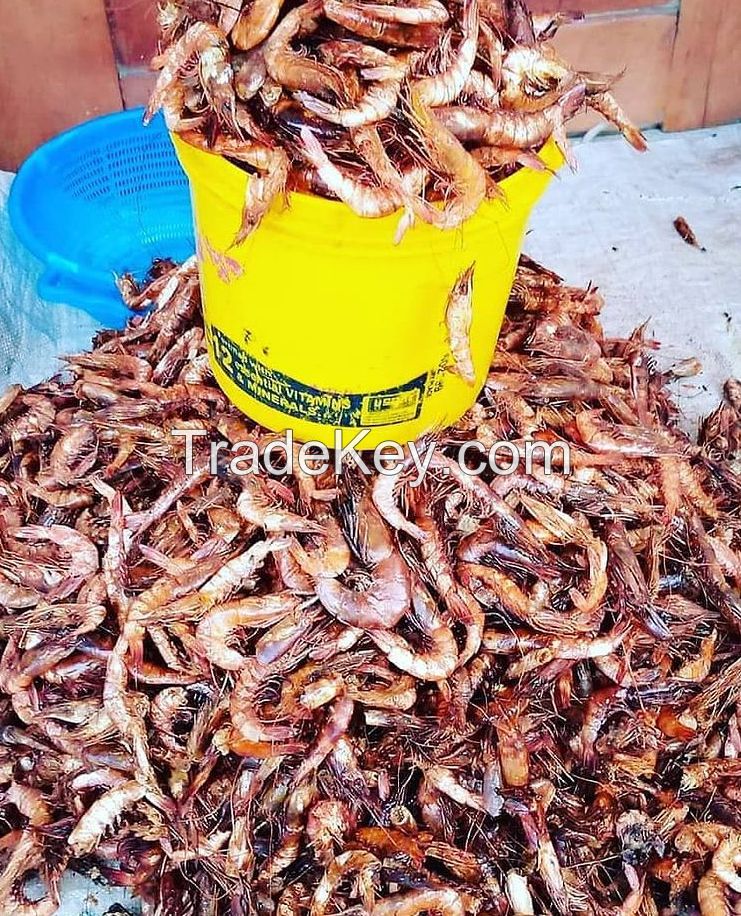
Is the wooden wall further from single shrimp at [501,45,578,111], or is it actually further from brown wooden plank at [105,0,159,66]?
single shrimp at [501,45,578,111]

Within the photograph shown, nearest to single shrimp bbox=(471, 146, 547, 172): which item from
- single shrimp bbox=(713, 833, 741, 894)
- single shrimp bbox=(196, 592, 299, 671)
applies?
single shrimp bbox=(196, 592, 299, 671)

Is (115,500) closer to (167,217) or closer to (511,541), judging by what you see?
(511,541)

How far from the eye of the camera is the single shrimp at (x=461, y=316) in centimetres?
153

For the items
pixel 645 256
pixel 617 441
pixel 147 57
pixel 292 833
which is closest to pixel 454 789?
pixel 292 833

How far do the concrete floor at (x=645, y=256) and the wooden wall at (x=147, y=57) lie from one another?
0.54ft

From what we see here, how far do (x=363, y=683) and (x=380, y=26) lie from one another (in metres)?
1.17

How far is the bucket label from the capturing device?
176cm

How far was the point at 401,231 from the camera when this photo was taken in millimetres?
1367

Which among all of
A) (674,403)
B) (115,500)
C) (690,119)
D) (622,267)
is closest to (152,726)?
(115,500)

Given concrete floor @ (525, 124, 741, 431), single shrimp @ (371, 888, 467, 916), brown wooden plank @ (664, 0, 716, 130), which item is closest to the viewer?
single shrimp @ (371, 888, 467, 916)

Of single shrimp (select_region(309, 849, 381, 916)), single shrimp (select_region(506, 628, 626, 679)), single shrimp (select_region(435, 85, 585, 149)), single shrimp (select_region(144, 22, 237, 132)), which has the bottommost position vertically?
single shrimp (select_region(309, 849, 381, 916))

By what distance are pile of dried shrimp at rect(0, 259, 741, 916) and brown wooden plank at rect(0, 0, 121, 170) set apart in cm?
161

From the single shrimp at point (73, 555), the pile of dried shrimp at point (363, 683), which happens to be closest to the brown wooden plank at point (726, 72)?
the pile of dried shrimp at point (363, 683)

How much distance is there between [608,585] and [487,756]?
1.38ft
